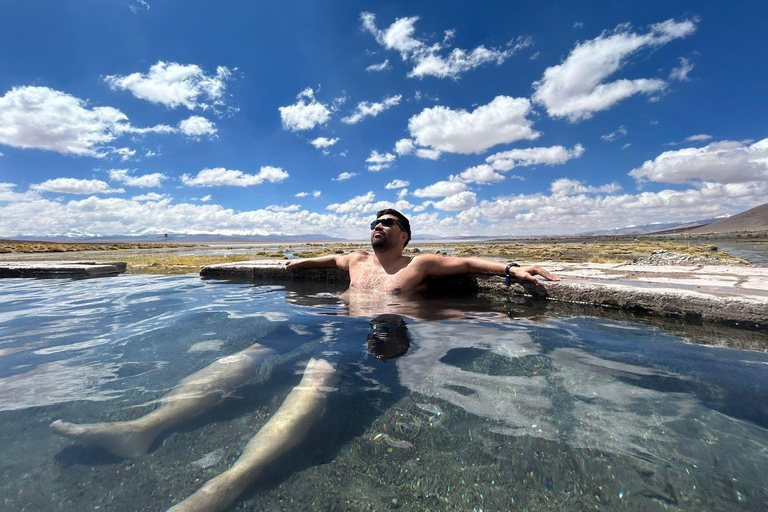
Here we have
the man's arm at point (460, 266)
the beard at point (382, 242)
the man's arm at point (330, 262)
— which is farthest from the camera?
the man's arm at point (330, 262)

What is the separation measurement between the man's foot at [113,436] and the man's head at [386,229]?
11.3 feet

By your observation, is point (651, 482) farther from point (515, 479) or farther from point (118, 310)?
point (118, 310)

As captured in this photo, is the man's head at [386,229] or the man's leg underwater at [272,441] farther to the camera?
the man's head at [386,229]

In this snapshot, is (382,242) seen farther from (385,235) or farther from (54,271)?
(54,271)

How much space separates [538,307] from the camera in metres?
4.14

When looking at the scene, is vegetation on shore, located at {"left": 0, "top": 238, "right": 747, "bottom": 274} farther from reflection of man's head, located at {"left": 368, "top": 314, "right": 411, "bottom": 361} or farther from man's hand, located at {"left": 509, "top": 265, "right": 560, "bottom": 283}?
reflection of man's head, located at {"left": 368, "top": 314, "right": 411, "bottom": 361}

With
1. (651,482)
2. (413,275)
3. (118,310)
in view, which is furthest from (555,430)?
(118,310)

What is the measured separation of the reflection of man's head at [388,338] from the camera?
2701 mm

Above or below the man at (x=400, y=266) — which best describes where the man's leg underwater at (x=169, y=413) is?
below

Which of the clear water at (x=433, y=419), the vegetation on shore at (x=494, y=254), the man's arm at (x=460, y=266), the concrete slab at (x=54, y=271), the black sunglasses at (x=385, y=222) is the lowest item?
the clear water at (x=433, y=419)

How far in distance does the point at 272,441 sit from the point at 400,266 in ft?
11.3

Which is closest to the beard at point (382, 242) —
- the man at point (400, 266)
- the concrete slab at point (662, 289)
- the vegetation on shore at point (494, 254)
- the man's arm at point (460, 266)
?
the man at point (400, 266)

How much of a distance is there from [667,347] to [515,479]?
2198 mm

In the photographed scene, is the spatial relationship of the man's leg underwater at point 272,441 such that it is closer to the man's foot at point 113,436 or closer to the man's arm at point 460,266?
the man's foot at point 113,436
